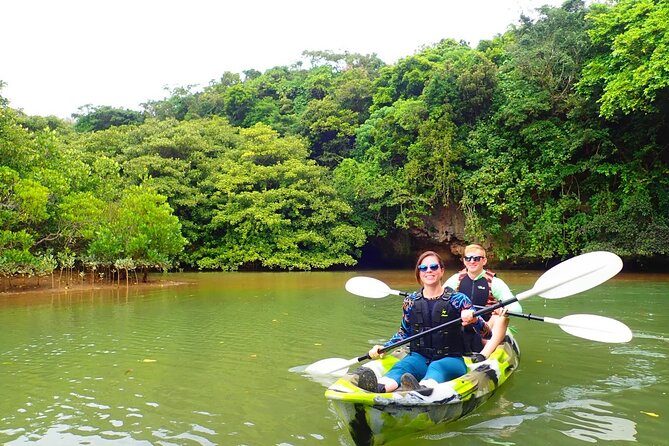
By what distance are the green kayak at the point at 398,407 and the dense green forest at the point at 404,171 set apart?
1228 cm

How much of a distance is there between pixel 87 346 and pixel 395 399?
505cm

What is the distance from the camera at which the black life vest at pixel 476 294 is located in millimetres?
4883

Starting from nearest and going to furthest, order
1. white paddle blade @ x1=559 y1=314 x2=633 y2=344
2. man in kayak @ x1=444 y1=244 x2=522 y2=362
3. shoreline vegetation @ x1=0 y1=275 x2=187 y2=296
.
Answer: white paddle blade @ x1=559 y1=314 x2=633 y2=344 → man in kayak @ x1=444 y1=244 x2=522 y2=362 → shoreline vegetation @ x1=0 y1=275 x2=187 y2=296

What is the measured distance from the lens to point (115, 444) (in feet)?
11.2

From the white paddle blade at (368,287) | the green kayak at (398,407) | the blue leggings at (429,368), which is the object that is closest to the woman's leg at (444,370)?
the blue leggings at (429,368)

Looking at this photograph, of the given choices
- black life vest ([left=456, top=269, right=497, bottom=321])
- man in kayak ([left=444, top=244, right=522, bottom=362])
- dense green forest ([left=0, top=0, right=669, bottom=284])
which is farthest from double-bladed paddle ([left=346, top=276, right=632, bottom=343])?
dense green forest ([left=0, top=0, right=669, bottom=284])

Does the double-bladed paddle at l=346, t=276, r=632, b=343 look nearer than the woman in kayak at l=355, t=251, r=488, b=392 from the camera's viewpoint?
No

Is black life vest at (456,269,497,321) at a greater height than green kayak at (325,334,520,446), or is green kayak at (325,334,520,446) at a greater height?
black life vest at (456,269,497,321)

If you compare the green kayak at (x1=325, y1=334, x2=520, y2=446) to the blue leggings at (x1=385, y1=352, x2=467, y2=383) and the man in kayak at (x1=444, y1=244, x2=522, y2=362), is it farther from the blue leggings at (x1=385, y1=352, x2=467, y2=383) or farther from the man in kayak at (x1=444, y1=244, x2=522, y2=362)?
the man in kayak at (x1=444, y1=244, x2=522, y2=362)

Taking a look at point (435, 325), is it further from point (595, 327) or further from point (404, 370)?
point (595, 327)

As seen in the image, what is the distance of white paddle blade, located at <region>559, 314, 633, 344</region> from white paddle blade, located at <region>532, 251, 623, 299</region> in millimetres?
245

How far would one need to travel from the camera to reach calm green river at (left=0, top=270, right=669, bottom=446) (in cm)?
355

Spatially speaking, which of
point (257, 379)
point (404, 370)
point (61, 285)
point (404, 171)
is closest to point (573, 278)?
point (404, 370)

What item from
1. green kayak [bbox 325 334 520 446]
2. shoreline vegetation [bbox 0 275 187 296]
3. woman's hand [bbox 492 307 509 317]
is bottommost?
shoreline vegetation [bbox 0 275 187 296]
